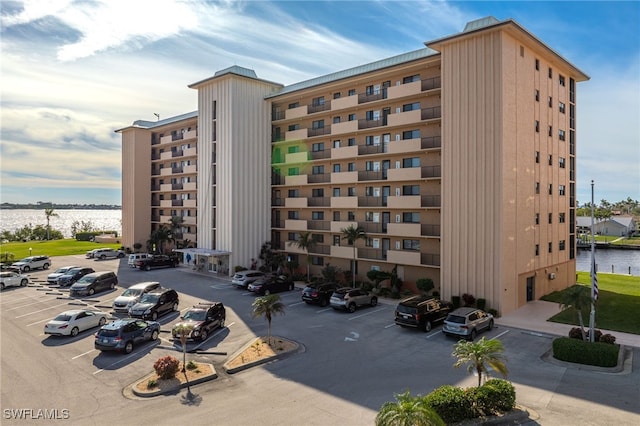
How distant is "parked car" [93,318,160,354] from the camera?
2092cm

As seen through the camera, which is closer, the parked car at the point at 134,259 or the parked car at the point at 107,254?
the parked car at the point at 134,259

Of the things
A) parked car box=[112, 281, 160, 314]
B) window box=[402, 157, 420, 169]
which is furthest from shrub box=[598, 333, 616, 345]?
parked car box=[112, 281, 160, 314]

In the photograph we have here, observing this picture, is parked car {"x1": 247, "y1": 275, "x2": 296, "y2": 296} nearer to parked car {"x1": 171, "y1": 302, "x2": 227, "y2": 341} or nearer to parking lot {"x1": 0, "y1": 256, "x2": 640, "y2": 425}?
parking lot {"x1": 0, "y1": 256, "x2": 640, "y2": 425}

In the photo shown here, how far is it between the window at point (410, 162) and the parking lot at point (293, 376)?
13.4 metres

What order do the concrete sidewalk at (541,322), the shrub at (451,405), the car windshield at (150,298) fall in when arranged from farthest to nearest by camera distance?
the car windshield at (150,298)
the concrete sidewalk at (541,322)
the shrub at (451,405)

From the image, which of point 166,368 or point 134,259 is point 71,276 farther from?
point 166,368

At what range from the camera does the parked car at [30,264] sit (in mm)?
45953

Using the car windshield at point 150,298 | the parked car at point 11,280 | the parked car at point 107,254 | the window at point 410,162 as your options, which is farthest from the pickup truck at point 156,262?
the window at point 410,162

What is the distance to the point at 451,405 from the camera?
506 inches

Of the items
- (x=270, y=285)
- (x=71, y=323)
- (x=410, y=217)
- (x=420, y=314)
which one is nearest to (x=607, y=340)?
(x=420, y=314)

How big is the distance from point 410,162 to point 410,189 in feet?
7.60

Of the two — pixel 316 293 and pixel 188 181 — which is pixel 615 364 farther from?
pixel 188 181

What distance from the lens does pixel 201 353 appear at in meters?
21.2

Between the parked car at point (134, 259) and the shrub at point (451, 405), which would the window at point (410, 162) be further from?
the parked car at point (134, 259)
